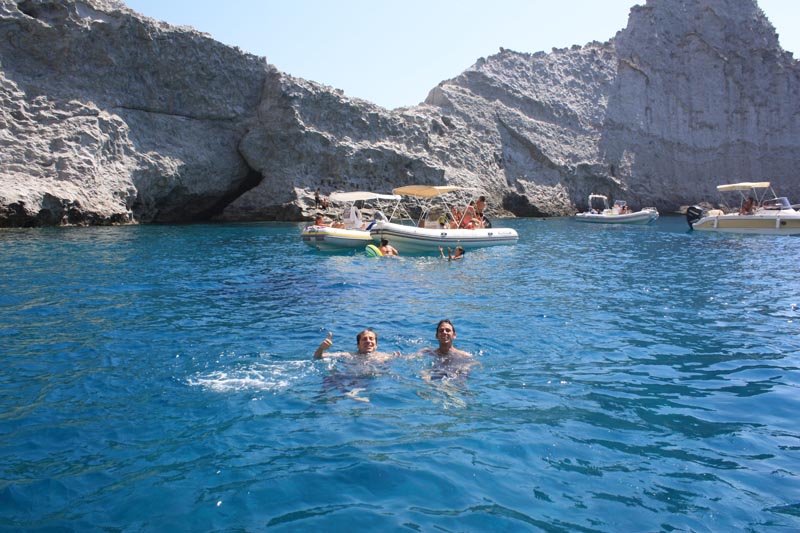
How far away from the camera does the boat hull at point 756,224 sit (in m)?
25.4

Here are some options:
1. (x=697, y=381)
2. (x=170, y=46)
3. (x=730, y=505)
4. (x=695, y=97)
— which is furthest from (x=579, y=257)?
(x=695, y=97)

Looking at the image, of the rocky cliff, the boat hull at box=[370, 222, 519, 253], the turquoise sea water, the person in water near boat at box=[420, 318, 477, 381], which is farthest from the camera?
the rocky cliff

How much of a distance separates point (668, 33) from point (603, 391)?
57.4 m

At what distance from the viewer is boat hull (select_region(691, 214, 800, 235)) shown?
25375 mm

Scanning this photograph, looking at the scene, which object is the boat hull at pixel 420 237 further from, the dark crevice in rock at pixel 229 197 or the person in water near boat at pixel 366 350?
the dark crevice in rock at pixel 229 197

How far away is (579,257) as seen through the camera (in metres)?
18.2

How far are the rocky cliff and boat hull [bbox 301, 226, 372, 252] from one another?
41.9ft

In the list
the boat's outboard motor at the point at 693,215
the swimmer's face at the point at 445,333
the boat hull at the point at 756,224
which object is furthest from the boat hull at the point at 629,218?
the swimmer's face at the point at 445,333

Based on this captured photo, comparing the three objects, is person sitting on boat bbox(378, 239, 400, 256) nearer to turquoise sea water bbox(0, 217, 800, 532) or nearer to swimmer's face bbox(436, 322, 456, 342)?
turquoise sea water bbox(0, 217, 800, 532)

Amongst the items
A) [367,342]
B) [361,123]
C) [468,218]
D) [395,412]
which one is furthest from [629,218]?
[395,412]

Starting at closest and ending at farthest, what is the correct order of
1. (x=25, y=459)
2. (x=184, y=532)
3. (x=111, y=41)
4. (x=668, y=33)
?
(x=184, y=532)
(x=25, y=459)
(x=111, y=41)
(x=668, y=33)

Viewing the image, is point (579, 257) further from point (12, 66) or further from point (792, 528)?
point (12, 66)

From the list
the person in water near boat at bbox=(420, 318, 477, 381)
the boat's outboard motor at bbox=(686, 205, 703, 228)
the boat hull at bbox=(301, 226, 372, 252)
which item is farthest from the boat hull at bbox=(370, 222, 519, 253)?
the boat's outboard motor at bbox=(686, 205, 703, 228)

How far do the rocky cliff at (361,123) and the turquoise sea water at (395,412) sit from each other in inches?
770
